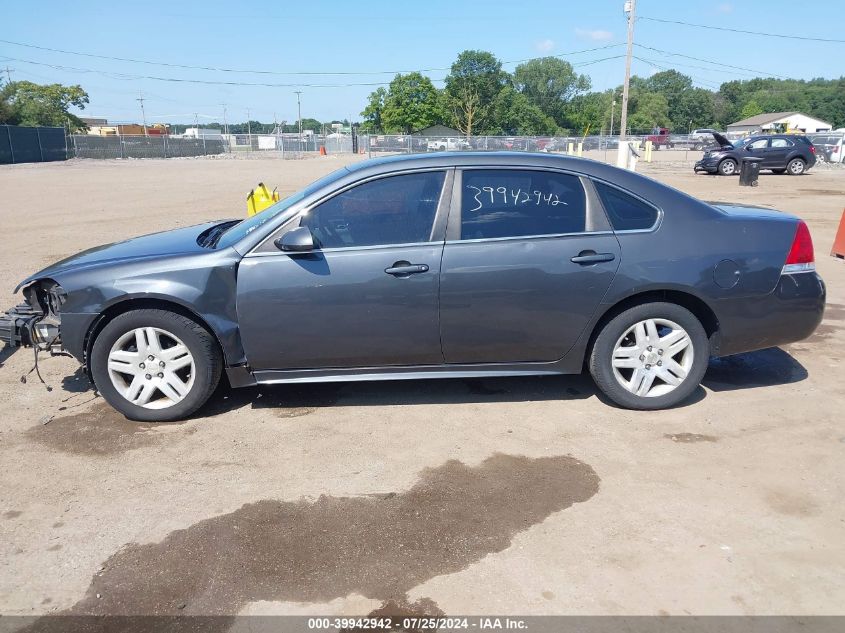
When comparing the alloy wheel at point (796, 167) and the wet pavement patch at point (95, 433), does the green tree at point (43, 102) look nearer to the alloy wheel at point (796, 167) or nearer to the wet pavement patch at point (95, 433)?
the alloy wheel at point (796, 167)

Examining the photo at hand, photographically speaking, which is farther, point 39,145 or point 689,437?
point 39,145

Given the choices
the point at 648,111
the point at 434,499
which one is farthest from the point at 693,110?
the point at 434,499

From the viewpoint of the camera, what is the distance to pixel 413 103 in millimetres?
96750

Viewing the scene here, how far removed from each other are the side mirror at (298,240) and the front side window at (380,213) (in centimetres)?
12

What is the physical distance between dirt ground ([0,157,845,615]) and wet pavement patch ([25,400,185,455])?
2cm

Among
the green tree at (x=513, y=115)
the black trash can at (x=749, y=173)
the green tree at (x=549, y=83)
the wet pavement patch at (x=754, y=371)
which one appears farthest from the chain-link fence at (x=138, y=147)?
the green tree at (x=549, y=83)

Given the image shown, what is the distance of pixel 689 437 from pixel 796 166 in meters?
28.7

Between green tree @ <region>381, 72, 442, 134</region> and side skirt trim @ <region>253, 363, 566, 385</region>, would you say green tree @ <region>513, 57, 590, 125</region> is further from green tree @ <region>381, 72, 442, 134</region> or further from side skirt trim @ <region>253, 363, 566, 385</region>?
side skirt trim @ <region>253, 363, 566, 385</region>

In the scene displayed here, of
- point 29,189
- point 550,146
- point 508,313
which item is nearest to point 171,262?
point 508,313

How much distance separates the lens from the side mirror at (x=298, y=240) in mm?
3891

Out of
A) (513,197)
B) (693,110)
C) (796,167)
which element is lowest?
(796,167)

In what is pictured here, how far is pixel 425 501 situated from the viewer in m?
3.31

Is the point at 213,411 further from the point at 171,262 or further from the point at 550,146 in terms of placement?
the point at 550,146

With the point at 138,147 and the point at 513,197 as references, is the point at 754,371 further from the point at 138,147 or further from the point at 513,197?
the point at 138,147
